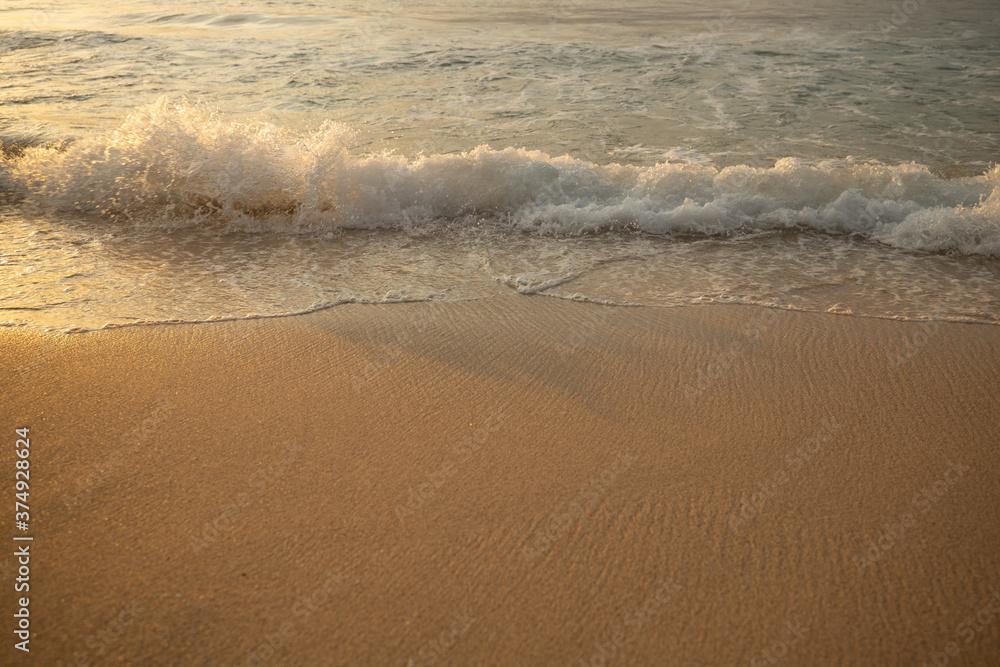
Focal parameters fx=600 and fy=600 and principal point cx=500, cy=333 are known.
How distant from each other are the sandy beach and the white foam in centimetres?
220

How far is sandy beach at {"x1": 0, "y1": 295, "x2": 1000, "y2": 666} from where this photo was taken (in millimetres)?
1898

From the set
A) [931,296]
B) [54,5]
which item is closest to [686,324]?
[931,296]

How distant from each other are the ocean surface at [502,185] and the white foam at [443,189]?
27mm

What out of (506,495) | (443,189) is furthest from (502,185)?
(506,495)

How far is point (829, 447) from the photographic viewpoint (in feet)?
8.74

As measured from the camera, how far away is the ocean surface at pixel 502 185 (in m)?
4.32

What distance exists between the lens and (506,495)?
2.40 meters

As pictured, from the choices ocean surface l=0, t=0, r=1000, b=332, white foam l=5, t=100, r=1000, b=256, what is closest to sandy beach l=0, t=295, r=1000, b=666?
ocean surface l=0, t=0, r=1000, b=332

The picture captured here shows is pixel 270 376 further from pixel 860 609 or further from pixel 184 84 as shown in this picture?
pixel 184 84

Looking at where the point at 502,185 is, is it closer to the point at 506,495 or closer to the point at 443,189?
the point at 443,189

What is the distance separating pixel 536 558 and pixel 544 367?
4.25 ft

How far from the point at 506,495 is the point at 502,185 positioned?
13.8ft

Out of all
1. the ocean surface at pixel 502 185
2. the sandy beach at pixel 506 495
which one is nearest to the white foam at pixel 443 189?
the ocean surface at pixel 502 185

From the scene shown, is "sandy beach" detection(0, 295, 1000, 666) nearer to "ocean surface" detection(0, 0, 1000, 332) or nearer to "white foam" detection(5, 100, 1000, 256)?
"ocean surface" detection(0, 0, 1000, 332)
